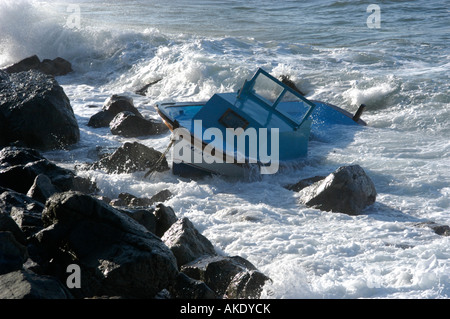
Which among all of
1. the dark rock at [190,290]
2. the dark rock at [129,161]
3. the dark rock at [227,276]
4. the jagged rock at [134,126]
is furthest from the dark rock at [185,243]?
the jagged rock at [134,126]

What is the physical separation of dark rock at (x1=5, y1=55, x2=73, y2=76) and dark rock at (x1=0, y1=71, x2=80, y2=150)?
249 inches

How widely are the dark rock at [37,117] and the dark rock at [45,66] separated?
20.8 feet

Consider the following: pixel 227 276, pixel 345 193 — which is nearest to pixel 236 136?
pixel 345 193

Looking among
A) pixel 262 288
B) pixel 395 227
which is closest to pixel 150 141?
pixel 395 227

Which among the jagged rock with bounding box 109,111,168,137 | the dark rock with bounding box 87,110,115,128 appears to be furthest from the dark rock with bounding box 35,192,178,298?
the dark rock with bounding box 87,110,115,128

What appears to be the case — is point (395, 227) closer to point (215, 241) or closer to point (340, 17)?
point (215, 241)

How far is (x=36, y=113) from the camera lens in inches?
391

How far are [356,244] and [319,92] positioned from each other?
8.41 m

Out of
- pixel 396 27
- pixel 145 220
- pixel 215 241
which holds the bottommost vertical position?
pixel 215 241

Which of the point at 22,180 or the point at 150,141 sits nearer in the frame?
the point at 22,180

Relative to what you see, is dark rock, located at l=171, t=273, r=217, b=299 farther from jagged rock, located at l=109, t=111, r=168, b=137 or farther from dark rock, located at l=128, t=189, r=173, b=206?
jagged rock, located at l=109, t=111, r=168, b=137

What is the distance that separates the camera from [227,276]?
5.04 meters

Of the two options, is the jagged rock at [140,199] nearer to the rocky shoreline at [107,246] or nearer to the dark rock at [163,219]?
the rocky shoreline at [107,246]

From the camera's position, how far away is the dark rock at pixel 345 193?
7.33 metres
